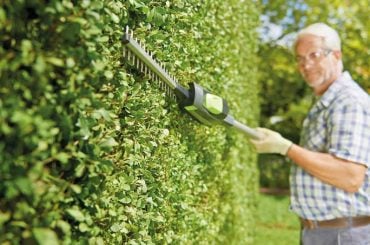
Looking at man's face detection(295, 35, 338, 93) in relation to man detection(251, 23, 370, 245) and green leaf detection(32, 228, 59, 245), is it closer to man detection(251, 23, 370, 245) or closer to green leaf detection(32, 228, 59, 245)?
man detection(251, 23, 370, 245)

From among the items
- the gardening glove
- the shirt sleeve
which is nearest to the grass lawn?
the gardening glove

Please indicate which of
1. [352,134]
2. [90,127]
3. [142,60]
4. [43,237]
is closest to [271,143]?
[352,134]

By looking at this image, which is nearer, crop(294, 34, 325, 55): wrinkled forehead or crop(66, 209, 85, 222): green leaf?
crop(66, 209, 85, 222): green leaf

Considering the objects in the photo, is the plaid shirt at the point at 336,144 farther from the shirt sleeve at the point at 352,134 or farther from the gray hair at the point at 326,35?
the gray hair at the point at 326,35

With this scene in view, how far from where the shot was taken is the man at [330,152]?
9.40 feet

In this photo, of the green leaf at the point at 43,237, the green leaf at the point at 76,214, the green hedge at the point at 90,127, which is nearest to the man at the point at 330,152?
the green hedge at the point at 90,127

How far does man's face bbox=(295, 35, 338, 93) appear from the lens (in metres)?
3.27

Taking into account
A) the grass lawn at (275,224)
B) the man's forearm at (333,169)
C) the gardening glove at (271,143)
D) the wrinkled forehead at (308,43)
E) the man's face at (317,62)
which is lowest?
the grass lawn at (275,224)

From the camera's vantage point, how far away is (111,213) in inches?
57.5

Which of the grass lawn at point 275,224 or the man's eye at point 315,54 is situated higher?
the man's eye at point 315,54

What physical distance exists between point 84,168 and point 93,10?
0.40m

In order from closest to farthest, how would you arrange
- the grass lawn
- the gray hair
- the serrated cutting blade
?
the serrated cutting blade → the gray hair → the grass lawn

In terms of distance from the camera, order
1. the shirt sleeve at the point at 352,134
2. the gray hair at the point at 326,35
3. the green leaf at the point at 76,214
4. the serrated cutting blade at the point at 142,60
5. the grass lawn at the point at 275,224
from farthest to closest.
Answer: the grass lawn at the point at 275,224
the gray hair at the point at 326,35
the shirt sleeve at the point at 352,134
the serrated cutting blade at the point at 142,60
the green leaf at the point at 76,214

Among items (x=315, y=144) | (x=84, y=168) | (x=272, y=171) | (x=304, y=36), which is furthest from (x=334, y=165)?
(x=272, y=171)
